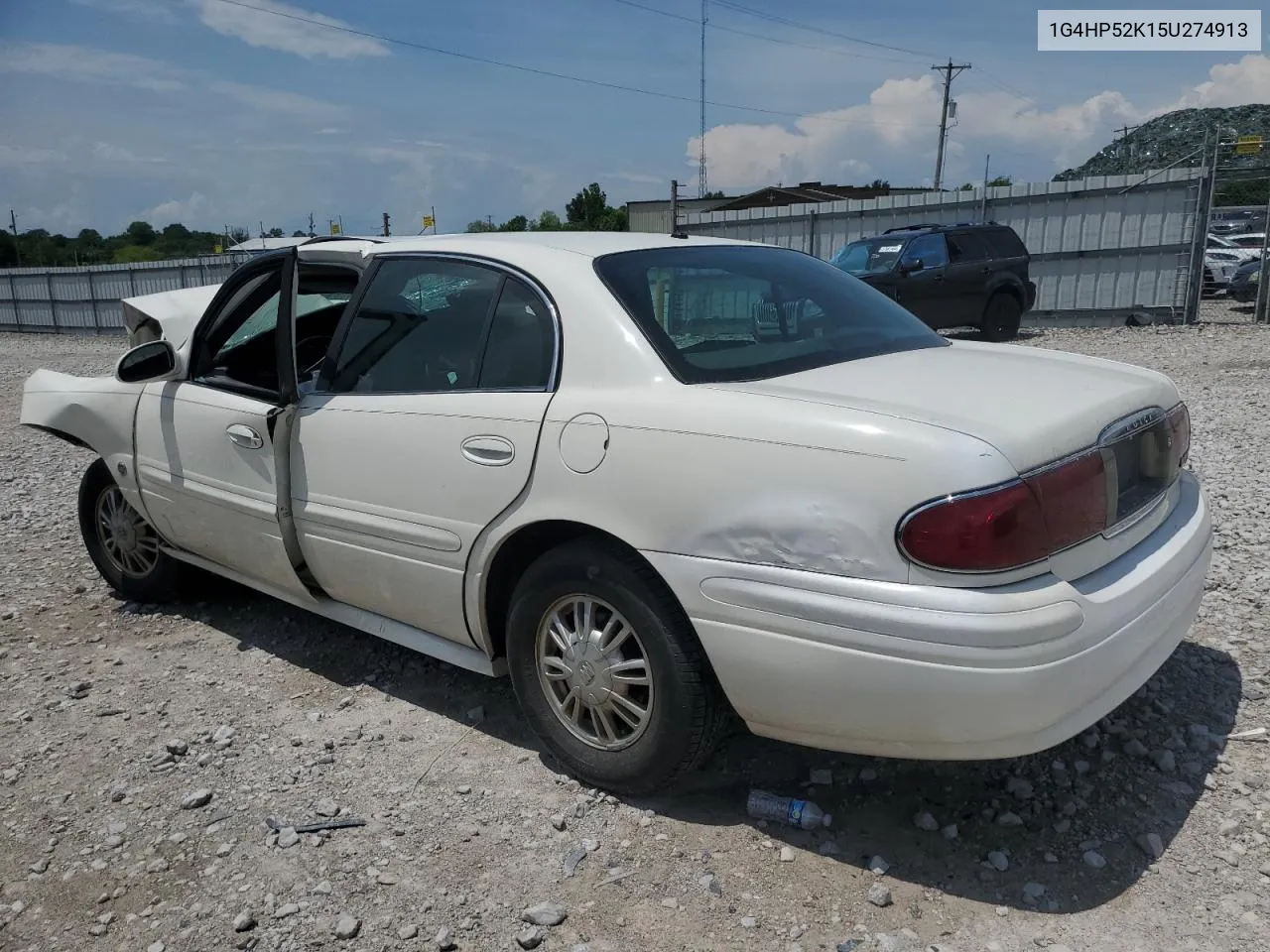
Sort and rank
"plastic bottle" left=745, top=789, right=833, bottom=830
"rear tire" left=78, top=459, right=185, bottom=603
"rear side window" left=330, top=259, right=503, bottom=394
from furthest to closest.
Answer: "rear tire" left=78, top=459, right=185, bottom=603 < "rear side window" left=330, top=259, right=503, bottom=394 < "plastic bottle" left=745, top=789, right=833, bottom=830

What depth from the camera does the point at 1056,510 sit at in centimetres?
234

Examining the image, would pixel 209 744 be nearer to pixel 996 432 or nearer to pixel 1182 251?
pixel 996 432

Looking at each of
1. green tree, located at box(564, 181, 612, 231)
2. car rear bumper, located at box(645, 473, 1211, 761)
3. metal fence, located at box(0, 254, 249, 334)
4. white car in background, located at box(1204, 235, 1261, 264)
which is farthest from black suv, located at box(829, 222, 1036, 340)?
green tree, located at box(564, 181, 612, 231)

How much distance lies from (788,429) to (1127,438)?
0.97 meters

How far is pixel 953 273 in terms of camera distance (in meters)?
14.3

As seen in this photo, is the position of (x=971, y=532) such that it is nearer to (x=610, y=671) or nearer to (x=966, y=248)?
(x=610, y=671)

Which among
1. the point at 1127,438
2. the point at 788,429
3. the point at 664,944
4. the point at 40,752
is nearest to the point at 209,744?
the point at 40,752

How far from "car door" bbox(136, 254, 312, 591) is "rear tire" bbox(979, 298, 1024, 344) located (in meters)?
12.4

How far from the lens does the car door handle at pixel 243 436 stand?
12.1ft

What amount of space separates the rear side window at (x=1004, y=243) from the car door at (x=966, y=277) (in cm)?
28

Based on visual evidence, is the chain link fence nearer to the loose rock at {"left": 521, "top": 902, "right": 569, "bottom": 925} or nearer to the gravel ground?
the gravel ground

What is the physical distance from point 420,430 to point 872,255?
12.6m

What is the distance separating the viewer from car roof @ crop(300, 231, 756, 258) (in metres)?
3.28

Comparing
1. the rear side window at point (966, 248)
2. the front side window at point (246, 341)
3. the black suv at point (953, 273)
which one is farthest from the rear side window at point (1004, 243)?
the front side window at point (246, 341)
